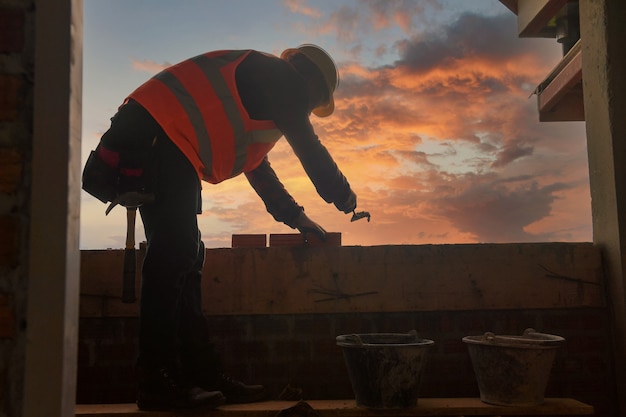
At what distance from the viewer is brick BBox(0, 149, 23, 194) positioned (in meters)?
1.74

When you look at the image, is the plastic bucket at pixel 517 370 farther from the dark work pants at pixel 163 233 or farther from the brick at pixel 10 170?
the brick at pixel 10 170

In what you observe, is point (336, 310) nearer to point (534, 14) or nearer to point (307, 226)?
point (307, 226)

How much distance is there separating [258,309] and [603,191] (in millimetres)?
2261

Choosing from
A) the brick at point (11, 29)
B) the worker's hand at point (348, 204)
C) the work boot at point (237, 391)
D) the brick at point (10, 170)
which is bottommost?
the work boot at point (237, 391)

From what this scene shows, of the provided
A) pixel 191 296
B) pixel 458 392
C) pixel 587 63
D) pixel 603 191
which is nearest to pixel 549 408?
pixel 458 392

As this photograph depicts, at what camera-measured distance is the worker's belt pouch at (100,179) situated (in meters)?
3.09

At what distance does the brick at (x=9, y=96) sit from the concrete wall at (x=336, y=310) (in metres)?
2.18

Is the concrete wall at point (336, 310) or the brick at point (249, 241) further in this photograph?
the brick at point (249, 241)

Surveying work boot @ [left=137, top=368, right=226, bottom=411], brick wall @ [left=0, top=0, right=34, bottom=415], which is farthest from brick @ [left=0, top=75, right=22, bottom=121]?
work boot @ [left=137, top=368, right=226, bottom=411]

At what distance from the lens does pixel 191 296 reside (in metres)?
3.32

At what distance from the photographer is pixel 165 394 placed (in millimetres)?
3016

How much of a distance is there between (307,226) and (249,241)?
382mm

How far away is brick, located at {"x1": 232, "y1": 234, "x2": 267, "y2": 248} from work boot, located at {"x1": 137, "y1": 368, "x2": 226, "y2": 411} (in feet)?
3.55

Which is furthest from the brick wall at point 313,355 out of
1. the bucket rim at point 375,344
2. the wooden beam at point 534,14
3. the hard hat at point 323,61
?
the wooden beam at point 534,14
